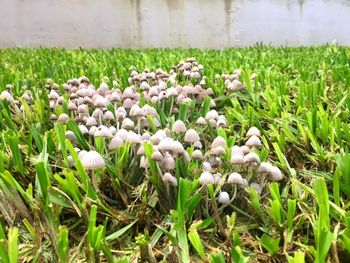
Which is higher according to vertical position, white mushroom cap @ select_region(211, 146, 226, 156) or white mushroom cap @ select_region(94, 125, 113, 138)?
white mushroom cap @ select_region(94, 125, 113, 138)

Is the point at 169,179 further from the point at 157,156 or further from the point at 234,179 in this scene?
the point at 234,179

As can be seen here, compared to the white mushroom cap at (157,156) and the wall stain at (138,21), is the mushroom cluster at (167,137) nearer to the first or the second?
the white mushroom cap at (157,156)

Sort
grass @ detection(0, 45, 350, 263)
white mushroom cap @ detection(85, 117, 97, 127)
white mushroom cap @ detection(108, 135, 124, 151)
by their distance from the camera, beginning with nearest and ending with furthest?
grass @ detection(0, 45, 350, 263), white mushroom cap @ detection(108, 135, 124, 151), white mushroom cap @ detection(85, 117, 97, 127)

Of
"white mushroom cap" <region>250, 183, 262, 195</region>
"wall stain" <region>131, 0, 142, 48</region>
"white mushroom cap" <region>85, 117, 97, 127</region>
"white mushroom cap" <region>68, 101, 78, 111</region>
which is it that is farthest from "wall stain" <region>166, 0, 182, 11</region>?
"white mushroom cap" <region>250, 183, 262, 195</region>

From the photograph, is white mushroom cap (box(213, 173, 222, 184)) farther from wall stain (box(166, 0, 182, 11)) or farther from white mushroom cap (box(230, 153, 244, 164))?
wall stain (box(166, 0, 182, 11))

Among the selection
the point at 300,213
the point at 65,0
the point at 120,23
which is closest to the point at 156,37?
the point at 120,23

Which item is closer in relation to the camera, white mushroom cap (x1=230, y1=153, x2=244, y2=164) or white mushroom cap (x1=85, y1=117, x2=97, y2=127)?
white mushroom cap (x1=230, y1=153, x2=244, y2=164)

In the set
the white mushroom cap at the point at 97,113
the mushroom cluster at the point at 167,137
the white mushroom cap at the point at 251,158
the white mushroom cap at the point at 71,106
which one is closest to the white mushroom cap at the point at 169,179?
the mushroom cluster at the point at 167,137

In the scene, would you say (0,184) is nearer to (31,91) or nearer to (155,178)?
(155,178)
